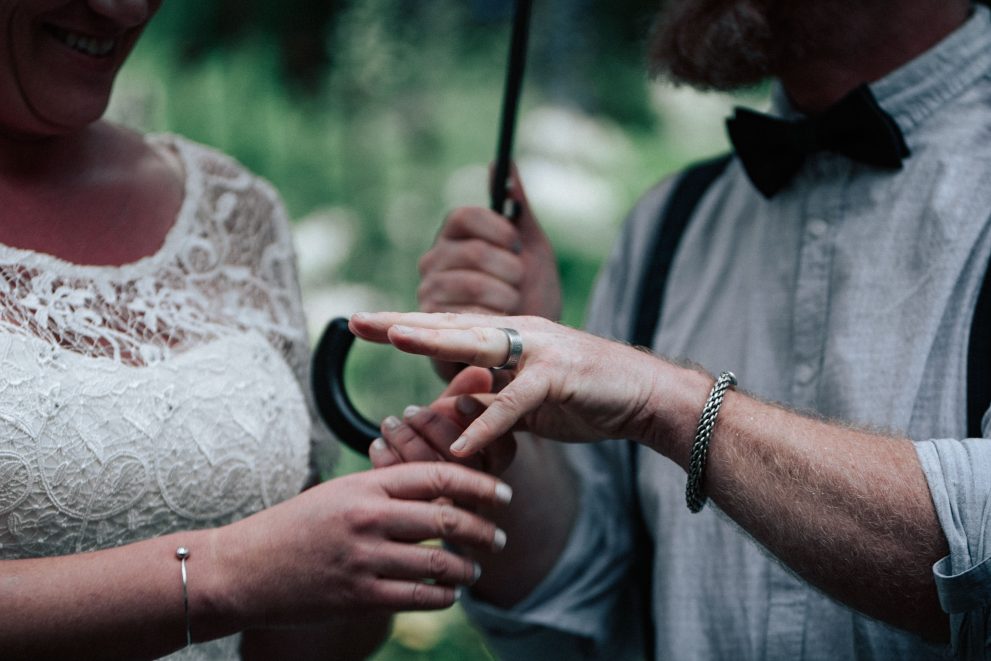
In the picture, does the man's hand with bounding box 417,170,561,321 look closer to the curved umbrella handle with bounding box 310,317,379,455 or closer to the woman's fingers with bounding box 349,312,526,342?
the curved umbrella handle with bounding box 310,317,379,455

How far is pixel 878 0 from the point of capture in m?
1.64

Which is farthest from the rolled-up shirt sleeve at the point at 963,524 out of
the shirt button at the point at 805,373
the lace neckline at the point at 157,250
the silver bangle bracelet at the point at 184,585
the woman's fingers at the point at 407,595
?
the lace neckline at the point at 157,250

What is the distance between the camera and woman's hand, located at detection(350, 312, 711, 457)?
120 cm

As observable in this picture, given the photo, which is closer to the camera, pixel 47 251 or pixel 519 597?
pixel 47 251

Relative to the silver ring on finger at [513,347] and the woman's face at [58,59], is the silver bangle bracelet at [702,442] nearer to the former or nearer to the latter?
the silver ring on finger at [513,347]

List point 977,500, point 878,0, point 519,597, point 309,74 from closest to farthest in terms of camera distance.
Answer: point 977,500, point 878,0, point 519,597, point 309,74

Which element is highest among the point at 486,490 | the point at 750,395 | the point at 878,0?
the point at 878,0

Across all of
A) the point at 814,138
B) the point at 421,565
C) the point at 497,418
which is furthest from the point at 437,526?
the point at 814,138

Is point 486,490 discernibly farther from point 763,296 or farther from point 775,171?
point 775,171

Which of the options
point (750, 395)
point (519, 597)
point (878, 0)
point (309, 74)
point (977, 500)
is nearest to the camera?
point (977, 500)

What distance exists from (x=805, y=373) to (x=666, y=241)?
16.3 inches

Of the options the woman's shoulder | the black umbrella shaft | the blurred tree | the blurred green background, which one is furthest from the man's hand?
the blurred tree

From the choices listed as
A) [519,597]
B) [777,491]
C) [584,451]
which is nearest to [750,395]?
[777,491]

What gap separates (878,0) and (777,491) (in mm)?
883
